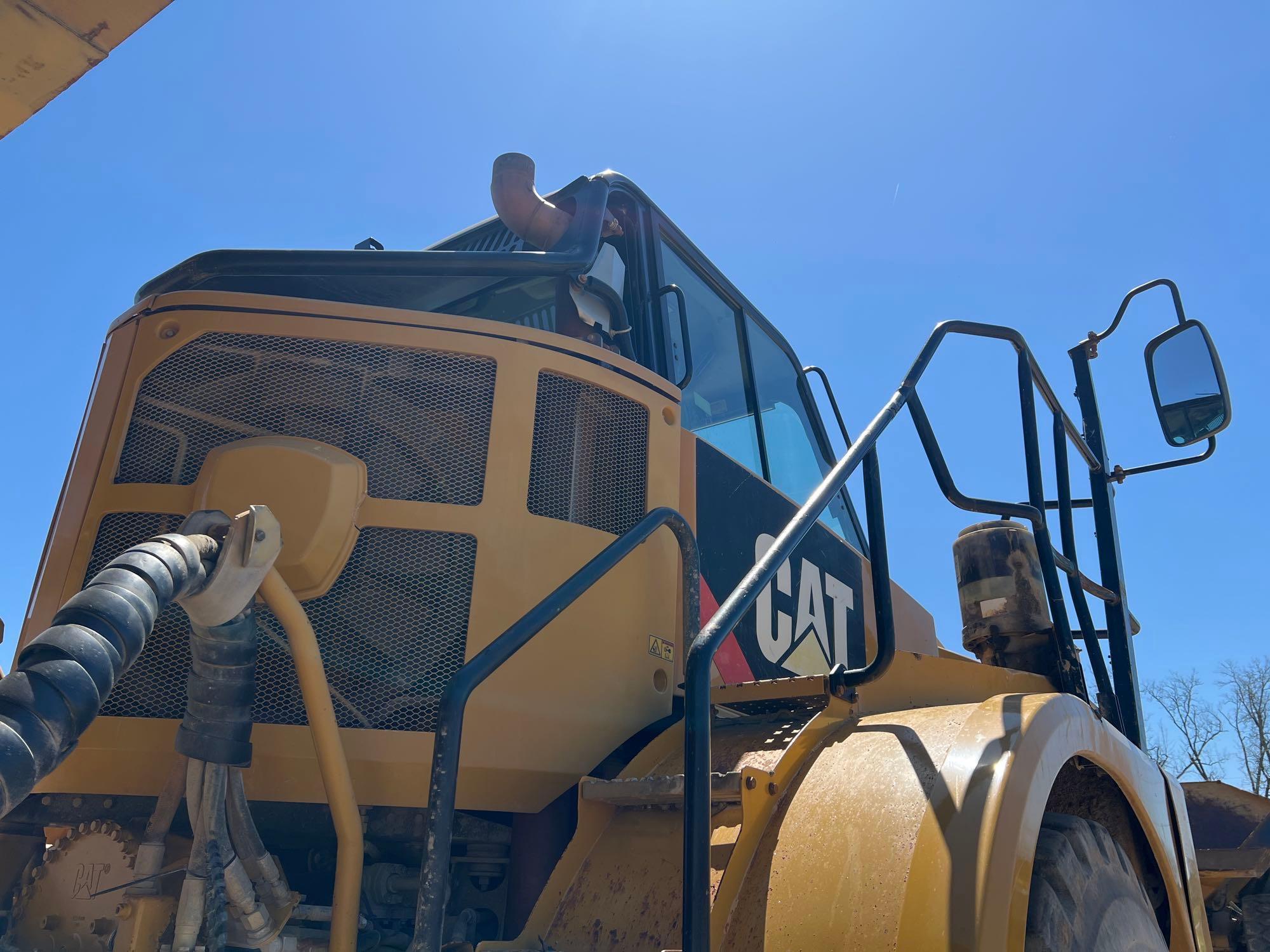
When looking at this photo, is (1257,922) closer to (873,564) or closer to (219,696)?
(873,564)

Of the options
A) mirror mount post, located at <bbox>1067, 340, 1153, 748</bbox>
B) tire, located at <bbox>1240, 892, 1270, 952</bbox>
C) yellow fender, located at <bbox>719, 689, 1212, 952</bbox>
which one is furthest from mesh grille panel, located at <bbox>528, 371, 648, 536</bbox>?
tire, located at <bbox>1240, 892, 1270, 952</bbox>

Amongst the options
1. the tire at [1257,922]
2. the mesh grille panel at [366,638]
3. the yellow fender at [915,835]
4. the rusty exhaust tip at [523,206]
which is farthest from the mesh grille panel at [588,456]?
the tire at [1257,922]

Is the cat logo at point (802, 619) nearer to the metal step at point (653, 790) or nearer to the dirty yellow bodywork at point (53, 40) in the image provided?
the metal step at point (653, 790)

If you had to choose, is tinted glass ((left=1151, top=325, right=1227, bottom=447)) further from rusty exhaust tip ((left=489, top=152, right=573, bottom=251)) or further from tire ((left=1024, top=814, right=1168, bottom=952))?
rusty exhaust tip ((left=489, top=152, right=573, bottom=251))

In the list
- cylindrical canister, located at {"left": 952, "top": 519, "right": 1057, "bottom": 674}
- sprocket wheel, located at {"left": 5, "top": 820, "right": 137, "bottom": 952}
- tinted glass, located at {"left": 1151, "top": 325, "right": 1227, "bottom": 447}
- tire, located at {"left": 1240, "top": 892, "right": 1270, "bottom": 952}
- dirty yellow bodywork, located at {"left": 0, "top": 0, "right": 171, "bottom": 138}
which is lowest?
sprocket wheel, located at {"left": 5, "top": 820, "right": 137, "bottom": 952}

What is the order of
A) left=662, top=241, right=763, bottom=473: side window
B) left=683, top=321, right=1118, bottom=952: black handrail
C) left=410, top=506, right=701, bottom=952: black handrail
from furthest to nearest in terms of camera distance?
left=662, top=241, right=763, bottom=473: side window, left=410, top=506, right=701, bottom=952: black handrail, left=683, top=321, right=1118, bottom=952: black handrail

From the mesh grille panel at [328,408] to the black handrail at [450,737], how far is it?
17.1 inches

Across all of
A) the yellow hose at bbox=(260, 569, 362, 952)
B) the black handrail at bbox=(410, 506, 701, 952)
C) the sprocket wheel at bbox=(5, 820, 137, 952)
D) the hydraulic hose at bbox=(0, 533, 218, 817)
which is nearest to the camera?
the hydraulic hose at bbox=(0, 533, 218, 817)

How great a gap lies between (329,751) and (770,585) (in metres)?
1.61

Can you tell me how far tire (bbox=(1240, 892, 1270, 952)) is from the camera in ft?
13.4

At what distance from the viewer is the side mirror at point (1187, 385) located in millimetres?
3531

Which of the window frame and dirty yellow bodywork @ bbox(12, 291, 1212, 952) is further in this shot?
the window frame

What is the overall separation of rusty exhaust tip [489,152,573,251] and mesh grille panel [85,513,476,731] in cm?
116

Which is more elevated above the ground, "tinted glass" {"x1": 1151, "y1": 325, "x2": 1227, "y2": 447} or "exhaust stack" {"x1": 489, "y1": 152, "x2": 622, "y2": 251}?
"exhaust stack" {"x1": 489, "y1": 152, "x2": 622, "y2": 251}
